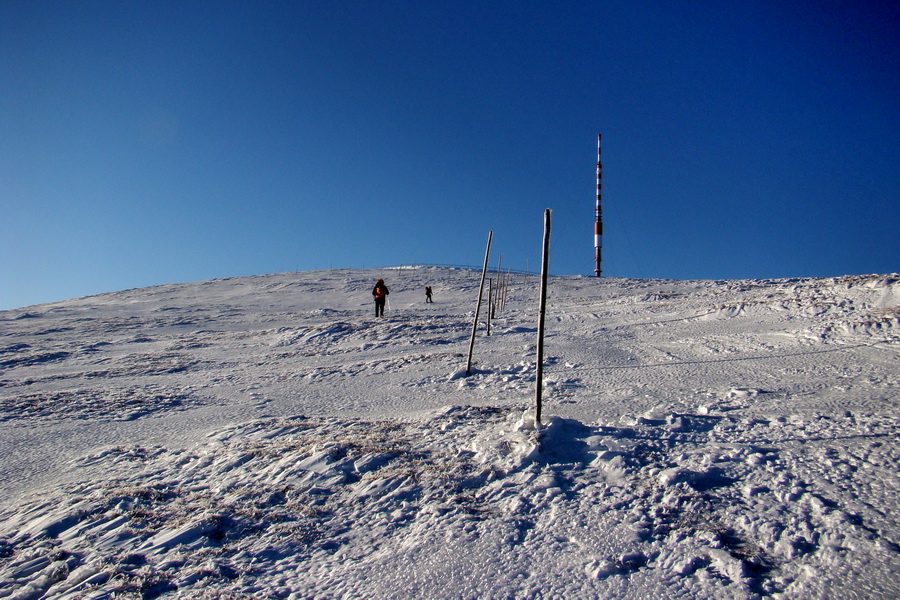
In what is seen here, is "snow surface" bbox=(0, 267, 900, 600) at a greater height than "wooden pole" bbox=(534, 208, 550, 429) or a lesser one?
lesser

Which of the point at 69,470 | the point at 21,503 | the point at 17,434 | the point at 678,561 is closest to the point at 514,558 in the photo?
the point at 678,561

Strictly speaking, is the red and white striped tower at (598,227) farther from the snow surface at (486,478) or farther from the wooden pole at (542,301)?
the wooden pole at (542,301)

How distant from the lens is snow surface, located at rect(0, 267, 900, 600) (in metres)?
3.50

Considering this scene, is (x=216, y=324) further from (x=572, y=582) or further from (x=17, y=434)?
(x=572, y=582)

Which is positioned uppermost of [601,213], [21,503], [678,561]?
[601,213]

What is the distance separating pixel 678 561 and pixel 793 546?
785mm

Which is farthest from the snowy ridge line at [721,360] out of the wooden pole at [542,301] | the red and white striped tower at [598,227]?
the red and white striped tower at [598,227]

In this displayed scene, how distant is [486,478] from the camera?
4785mm

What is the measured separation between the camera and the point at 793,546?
3455mm

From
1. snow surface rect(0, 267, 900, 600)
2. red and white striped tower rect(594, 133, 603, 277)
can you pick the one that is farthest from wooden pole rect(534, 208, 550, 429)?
red and white striped tower rect(594, 133, 603, 277)

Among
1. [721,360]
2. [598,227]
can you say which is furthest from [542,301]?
[598,227]

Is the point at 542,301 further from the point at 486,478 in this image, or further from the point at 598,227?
the point at 598,227

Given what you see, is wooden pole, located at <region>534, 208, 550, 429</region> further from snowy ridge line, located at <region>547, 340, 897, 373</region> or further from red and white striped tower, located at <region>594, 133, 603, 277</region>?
red and white striped tower, located at <region>594, 133, 603, 277</region>

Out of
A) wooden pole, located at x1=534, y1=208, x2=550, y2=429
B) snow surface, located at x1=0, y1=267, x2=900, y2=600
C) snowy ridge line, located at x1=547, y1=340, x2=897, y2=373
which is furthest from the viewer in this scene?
snowy ridge line, located at x1=547, y1=340, x2=897, y2=373
